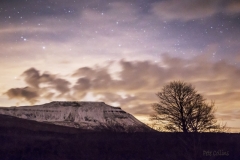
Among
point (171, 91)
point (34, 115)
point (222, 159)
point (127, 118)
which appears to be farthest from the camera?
point (127, 118)

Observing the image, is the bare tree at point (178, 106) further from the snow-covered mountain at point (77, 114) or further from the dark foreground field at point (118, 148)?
the snow-covered mountain at point (77, 114)

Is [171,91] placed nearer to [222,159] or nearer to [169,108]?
[169,108]

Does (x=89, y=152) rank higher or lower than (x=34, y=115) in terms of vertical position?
lower

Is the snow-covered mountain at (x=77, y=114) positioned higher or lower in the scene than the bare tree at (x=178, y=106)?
higher

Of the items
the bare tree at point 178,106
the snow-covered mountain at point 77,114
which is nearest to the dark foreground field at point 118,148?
the bare tree at point 178,106

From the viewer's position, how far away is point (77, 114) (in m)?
157

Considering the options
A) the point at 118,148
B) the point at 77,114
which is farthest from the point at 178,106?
the point at 77,114

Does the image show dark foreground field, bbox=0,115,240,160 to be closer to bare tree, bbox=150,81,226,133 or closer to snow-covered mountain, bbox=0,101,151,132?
bare tree, bbox=150,81,226,133

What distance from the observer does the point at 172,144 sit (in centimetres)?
3394

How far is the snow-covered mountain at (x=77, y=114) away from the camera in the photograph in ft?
474

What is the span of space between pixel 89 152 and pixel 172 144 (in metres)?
10.2

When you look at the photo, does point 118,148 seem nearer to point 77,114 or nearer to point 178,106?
point 178,106

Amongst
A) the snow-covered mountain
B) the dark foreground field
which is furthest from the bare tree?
the snow-covered mountain

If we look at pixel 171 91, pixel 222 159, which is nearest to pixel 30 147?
pixel 171 91
